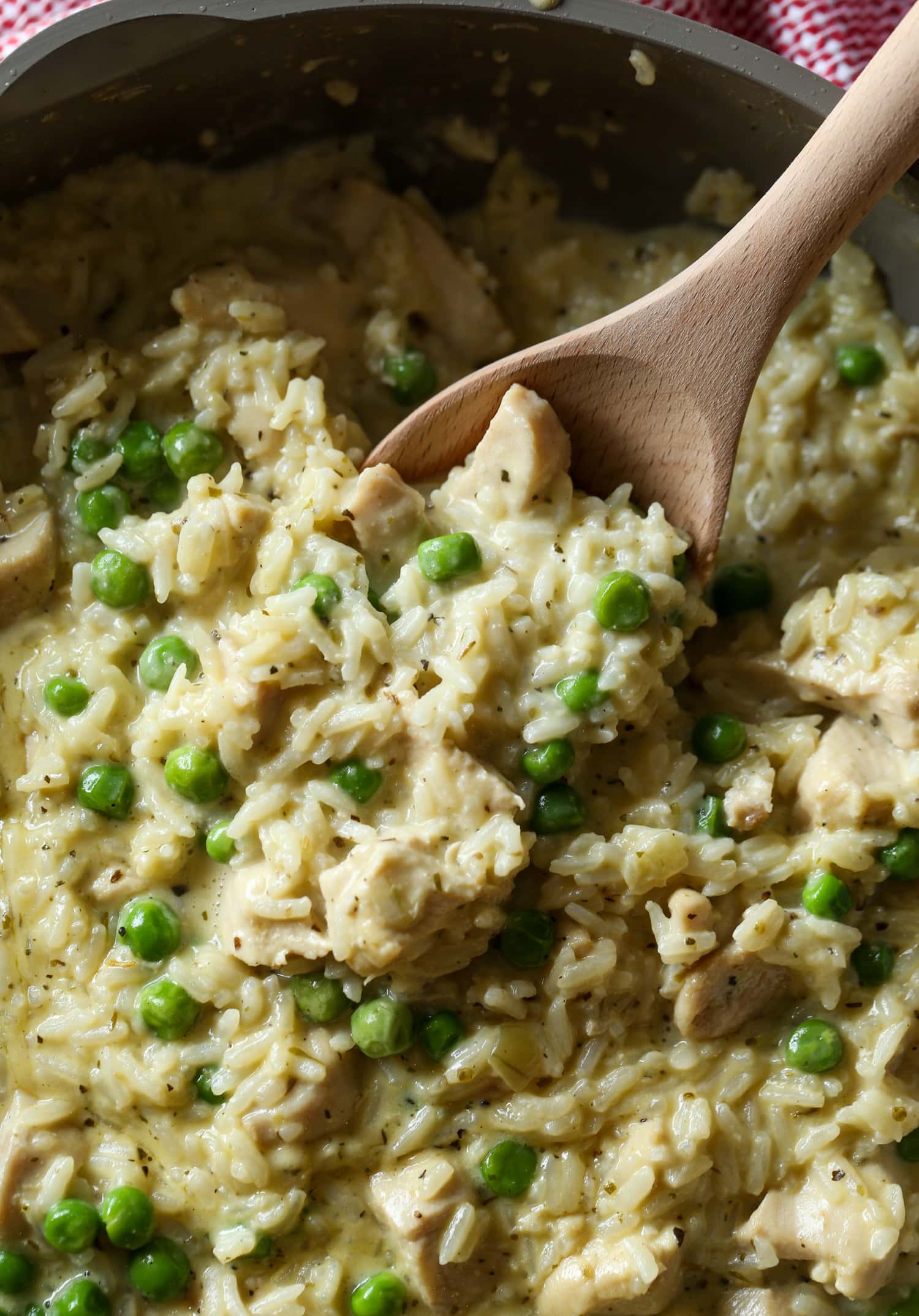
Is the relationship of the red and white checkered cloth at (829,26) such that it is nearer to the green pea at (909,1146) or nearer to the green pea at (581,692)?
the green pea at (581,692)

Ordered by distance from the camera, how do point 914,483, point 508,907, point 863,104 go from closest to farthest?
point 863,104
point 508,907
point 914,483

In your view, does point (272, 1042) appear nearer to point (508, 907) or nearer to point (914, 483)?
point (508, 907)

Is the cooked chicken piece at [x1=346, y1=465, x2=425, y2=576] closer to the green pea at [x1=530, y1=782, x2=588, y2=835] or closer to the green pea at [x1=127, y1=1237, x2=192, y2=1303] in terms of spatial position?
the green pea at [x1=530, y1=782, x2=588, y2=835]

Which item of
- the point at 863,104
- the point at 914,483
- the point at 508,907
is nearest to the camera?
the point at 863,104

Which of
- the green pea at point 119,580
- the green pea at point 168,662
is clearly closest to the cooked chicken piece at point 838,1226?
the green pea at point 168,662

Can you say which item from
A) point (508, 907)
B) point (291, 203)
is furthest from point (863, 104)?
point (508, 907)

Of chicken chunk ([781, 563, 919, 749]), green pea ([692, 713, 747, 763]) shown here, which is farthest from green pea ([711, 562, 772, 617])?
green pea ([692, 713, 747, 763])
